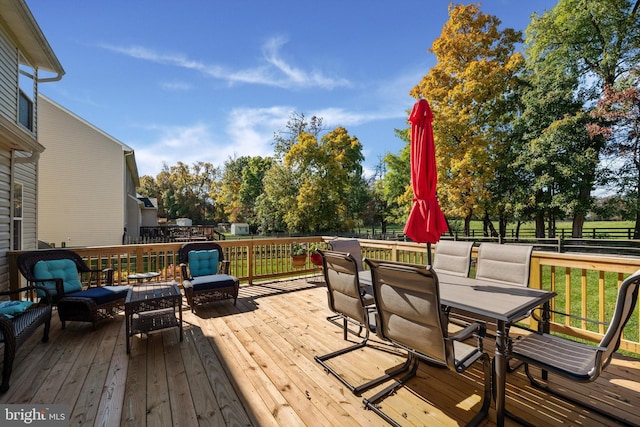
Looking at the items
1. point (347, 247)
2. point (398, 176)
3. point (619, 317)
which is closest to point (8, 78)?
point (347, 247)

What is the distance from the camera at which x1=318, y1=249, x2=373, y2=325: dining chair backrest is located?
100 inches

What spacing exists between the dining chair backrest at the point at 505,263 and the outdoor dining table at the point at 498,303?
0.45 feet

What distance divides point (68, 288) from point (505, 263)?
5.59 meters

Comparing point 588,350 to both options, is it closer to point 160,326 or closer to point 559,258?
point 559,258

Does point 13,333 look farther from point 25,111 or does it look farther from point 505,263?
point 25,111

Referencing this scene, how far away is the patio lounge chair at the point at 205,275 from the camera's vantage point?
428 centimetres

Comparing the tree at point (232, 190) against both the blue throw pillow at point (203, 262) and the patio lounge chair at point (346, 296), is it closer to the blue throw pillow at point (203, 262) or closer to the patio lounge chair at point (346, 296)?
the blue throw pillow at point (203, 262)

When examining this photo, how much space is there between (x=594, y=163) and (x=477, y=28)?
7.79 m

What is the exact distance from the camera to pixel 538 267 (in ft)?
11.0

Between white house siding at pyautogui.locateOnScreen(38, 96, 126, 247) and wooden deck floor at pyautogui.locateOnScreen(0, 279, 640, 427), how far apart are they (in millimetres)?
10639

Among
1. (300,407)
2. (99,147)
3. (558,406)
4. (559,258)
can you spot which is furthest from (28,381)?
(99,147)

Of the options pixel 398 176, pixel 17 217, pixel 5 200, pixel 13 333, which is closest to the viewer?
Answer: pixel 13 333

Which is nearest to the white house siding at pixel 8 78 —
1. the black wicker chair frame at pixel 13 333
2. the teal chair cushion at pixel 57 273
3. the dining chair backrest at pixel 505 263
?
the teal chair cushion at pixel 57 273

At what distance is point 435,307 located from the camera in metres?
1.75
